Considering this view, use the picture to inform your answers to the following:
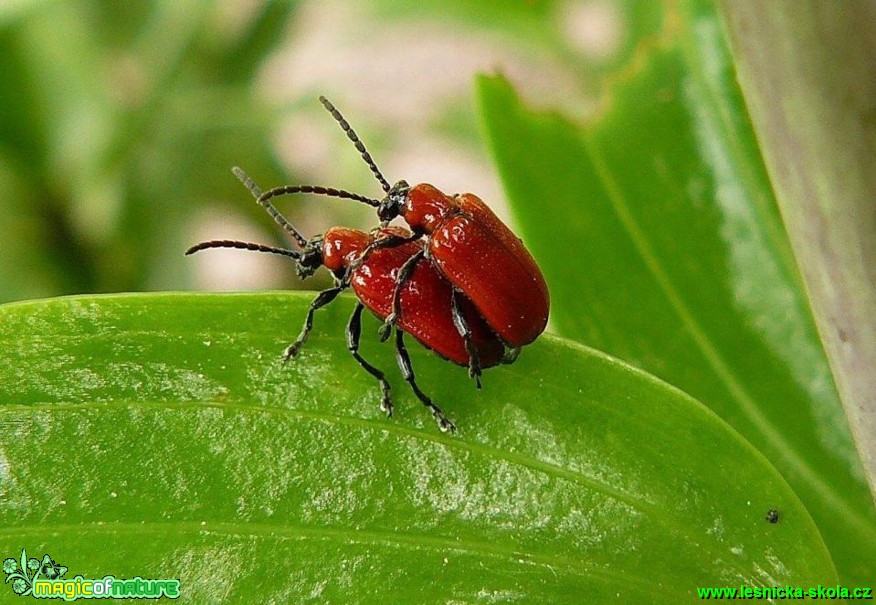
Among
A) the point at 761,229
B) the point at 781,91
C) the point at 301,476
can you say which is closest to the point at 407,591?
the point at 301,476

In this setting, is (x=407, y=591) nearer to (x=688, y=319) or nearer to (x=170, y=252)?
(x=688, y=319)

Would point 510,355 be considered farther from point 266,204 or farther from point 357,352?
point 266,204

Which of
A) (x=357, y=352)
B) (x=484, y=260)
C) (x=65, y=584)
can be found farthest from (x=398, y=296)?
(x=65, y=584)

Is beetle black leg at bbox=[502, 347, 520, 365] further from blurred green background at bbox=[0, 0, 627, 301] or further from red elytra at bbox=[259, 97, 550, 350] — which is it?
blurred green background at bbox=[0, 0, 627, 301]

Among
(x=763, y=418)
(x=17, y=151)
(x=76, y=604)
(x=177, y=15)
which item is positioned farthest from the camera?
(x=177, y=15)

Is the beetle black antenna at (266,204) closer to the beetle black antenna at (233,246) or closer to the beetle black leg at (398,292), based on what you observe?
the beetle black antenna at (233,246)

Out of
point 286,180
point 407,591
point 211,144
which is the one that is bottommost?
point 407,591

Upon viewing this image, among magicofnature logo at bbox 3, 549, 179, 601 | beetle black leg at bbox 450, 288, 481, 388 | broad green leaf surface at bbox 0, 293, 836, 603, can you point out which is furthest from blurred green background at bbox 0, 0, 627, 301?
magicofnature logo at bbox 3, 549, 179, 601

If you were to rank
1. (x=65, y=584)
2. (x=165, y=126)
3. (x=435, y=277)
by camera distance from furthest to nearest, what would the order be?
(x=165, y=126)
(x=435, y=277)
(x=65, y=584)
